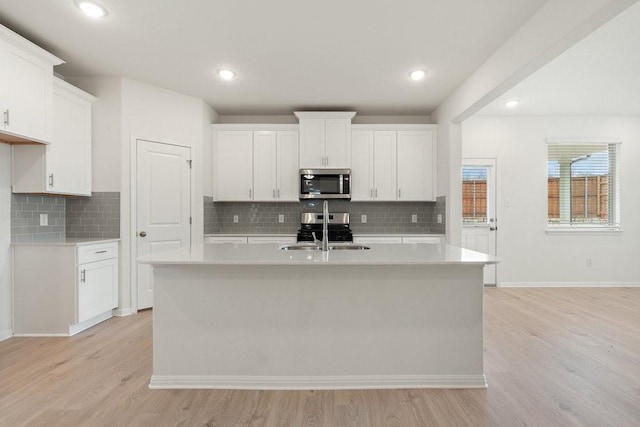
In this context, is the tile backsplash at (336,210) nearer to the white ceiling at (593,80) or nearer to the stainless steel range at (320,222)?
the stainless steel range at (320,222)

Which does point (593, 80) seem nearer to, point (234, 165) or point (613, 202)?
point (613, 202)

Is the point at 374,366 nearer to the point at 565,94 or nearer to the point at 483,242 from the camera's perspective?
the point at 483,242

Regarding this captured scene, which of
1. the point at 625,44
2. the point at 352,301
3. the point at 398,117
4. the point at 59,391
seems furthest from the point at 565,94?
the point at 59,391

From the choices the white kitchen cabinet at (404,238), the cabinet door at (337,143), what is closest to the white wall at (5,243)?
the cabinet door at (337,143)

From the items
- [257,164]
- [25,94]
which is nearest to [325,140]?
[257,164]

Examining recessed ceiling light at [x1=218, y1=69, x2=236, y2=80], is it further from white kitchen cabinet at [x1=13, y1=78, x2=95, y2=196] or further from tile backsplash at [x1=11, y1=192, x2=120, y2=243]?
tile backsplash at [x1=11, y1=192, x2=120, y2=243]

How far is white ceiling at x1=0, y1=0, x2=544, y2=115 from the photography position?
2.51 meters

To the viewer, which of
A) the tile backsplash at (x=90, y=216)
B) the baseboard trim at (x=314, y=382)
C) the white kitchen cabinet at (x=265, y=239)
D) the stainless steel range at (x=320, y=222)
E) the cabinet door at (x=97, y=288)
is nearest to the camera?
the baseboard trim at (x=314, y=382)

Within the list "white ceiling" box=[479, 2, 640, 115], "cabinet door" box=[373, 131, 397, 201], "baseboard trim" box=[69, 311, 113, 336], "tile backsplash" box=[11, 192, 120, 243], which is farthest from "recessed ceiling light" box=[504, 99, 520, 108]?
"baseboard trim" box=[69, 311, 113, 336]

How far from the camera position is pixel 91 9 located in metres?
2.50

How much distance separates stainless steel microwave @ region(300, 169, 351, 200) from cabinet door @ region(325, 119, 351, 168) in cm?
14

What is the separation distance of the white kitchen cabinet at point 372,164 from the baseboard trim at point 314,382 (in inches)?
115

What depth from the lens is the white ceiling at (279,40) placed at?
98.7 inches

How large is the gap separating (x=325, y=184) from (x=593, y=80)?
10.8 feet
